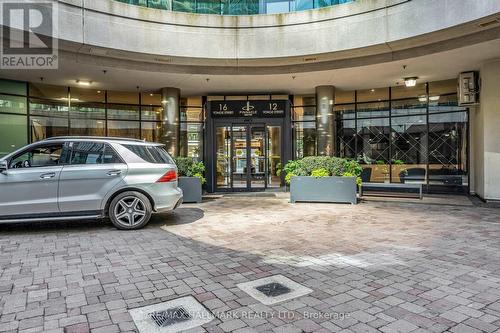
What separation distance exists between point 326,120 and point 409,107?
3497mm

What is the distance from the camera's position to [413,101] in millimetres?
14133

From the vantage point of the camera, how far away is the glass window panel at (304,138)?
50.5 feet

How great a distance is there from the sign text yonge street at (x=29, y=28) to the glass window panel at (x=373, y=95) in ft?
37.8

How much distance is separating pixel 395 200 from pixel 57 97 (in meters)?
13.2

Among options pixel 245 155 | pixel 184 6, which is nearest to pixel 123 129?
pixel 245 155

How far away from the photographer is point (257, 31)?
10844mm

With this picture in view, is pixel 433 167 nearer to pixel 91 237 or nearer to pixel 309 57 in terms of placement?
pixel 309 57

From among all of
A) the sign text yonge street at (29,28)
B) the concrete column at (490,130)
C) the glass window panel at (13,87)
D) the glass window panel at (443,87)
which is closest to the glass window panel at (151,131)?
the glass window panel at (13,87)

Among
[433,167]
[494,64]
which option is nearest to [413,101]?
[433,167]

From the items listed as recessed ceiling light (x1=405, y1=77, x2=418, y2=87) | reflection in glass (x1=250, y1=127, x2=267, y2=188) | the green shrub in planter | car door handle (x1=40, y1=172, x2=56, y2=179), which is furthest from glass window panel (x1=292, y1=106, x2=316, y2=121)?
car door handle (x1=40, y1=172, x2=56, y2=179)

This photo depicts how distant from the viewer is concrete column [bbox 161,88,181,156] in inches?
543

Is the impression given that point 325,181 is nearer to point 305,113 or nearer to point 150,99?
point 305,113

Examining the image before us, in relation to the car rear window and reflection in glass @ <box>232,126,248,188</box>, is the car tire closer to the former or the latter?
the car rear window

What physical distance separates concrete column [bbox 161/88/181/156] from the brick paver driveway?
6.48 m
